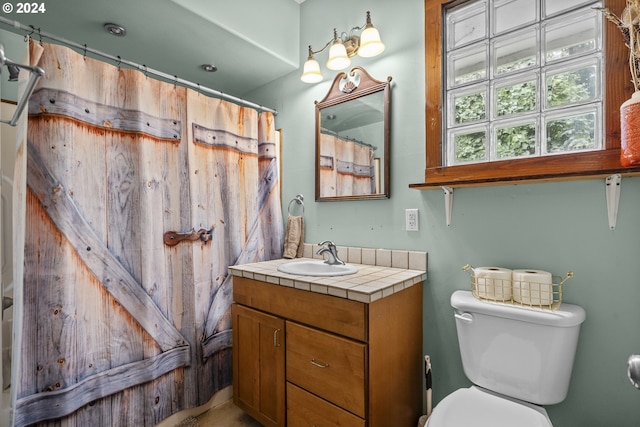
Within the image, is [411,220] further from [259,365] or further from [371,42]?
[259,365]

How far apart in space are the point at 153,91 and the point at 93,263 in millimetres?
909

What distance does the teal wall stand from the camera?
116 centimetres

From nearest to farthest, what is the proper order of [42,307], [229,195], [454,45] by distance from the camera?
[42,307]
[454,45]
[229,195]

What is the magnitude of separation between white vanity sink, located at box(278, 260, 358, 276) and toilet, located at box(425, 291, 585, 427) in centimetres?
58

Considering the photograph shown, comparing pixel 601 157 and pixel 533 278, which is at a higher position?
pixel 601 157

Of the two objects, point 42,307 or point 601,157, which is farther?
point 42,307

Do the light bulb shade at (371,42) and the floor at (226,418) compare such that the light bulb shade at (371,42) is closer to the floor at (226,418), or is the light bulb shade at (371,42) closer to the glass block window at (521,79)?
the glass block window at (521,79)

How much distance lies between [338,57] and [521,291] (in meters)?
1.50

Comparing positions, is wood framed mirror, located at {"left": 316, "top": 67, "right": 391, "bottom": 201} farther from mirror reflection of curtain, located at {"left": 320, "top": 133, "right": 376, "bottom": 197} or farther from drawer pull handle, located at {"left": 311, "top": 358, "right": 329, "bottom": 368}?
drawer pull handle, located at {"left": 311, "top": 358, "right": 329, "bottom": 368}

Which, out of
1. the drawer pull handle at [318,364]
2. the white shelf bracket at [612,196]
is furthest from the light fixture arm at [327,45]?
the drawer pull handle at [318,364]

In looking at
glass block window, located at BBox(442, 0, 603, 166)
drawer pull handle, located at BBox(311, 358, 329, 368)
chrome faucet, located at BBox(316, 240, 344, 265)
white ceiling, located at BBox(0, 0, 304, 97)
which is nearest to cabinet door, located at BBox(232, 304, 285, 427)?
drawer pull handle, located at BBox(311, 358, 329, 368)

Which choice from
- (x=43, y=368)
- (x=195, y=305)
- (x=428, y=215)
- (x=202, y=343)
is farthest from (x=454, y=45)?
(x=43, y=368)

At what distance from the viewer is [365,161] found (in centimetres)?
182

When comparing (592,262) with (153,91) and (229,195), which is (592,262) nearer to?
(229,195)
